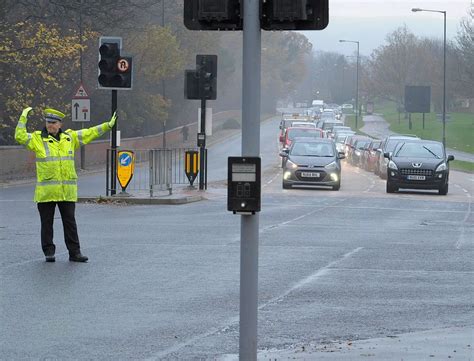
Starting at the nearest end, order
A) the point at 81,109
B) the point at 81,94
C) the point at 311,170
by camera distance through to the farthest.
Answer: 1. the point at 311,170
2. the point at 81,109
3. the point at 81,94

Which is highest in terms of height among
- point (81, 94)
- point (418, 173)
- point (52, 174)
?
point (81, 94)

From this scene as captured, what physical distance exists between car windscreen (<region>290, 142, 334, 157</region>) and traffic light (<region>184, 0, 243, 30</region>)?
29.9m

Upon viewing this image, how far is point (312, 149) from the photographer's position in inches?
1510

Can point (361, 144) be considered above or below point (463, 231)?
below

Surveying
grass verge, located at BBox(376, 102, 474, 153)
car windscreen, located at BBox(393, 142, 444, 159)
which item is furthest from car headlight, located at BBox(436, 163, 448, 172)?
grass verge, located at BBox(376, 102, 474, 153)

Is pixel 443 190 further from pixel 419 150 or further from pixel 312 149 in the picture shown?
pixel 312 149

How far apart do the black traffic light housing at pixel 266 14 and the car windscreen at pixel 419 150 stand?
28946 millimetres

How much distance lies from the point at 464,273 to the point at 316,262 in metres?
1.97

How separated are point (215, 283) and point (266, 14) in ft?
20.3

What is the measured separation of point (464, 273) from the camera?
15.2 meters

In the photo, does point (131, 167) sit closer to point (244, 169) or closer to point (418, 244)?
point (418, 244)

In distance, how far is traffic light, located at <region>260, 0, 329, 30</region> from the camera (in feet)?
25.3

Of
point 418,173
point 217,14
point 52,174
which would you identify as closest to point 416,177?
point 418,173

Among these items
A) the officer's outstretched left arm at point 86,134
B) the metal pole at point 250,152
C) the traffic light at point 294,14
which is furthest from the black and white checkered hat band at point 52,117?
the metal pole at point 250,152
